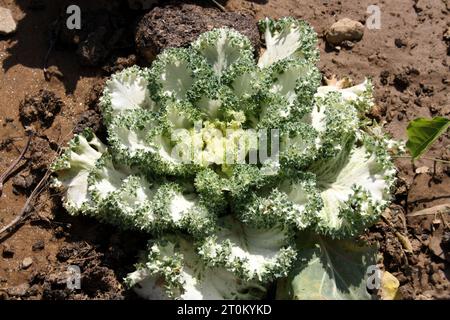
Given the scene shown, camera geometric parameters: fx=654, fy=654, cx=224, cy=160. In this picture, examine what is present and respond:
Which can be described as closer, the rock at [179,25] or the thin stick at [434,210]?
the thin stick at [434,210]

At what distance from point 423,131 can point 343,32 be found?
1415 mm

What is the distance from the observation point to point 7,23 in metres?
5.10

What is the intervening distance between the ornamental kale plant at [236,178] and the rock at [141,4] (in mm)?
939

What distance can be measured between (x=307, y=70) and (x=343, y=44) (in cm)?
120

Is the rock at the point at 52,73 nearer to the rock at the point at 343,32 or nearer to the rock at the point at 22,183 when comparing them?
the rock at the point at 22,183

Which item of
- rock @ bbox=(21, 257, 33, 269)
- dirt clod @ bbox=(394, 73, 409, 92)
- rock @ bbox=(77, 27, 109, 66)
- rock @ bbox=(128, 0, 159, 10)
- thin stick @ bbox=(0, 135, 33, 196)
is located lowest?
rock @ bbox=(21, 257, 33, 269)

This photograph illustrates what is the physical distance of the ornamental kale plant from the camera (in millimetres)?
3873

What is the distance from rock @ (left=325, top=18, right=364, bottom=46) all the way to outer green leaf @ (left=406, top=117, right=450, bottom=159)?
1369 mm

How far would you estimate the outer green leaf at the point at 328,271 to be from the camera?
3928 mm

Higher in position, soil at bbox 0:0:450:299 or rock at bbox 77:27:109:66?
rock at bbox 77:27:109:66

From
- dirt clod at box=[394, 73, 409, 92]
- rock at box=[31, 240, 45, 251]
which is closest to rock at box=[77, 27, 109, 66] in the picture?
rock at box=[31, 240, 45, 251]

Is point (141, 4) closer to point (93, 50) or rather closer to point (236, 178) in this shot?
point (93, 50)

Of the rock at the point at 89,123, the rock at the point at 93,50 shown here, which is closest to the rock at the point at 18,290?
the rock at the point at 89,123

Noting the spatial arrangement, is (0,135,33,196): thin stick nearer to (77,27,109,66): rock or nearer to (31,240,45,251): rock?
(31,240,45,251): rock
